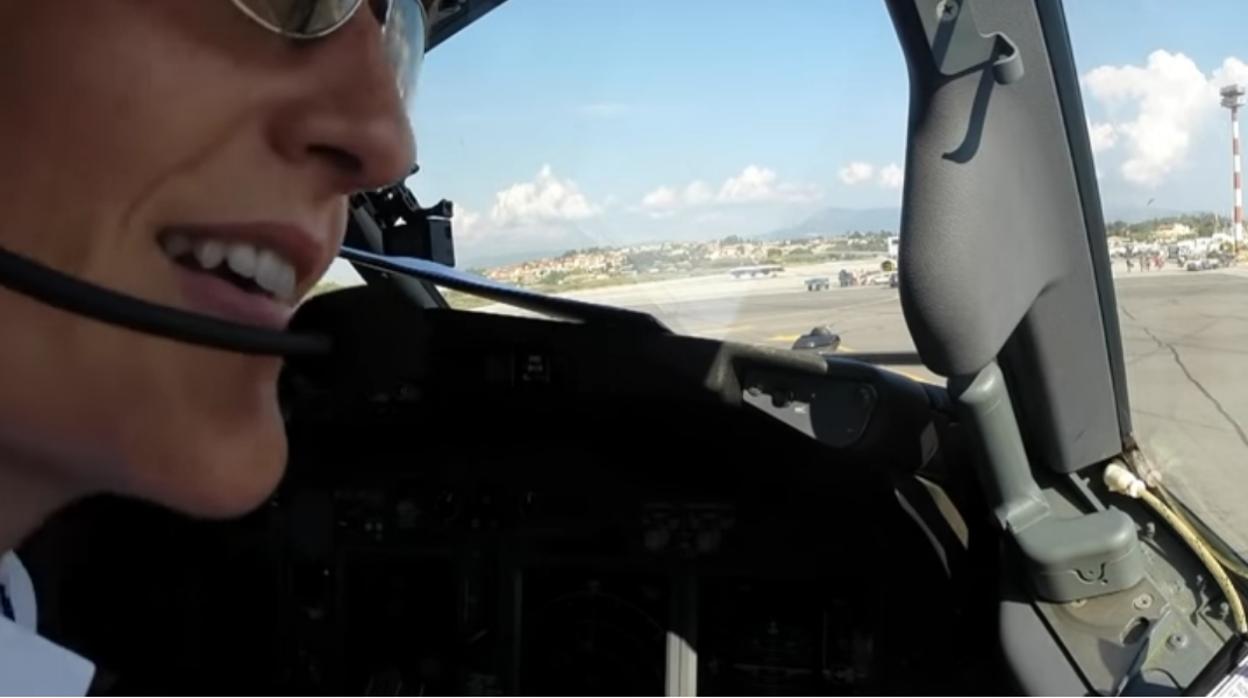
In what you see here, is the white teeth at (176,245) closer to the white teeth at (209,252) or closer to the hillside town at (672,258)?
the white teeth at (209,252)

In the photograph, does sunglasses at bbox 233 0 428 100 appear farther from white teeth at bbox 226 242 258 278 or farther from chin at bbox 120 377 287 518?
chin at bbox 120 377 287 518

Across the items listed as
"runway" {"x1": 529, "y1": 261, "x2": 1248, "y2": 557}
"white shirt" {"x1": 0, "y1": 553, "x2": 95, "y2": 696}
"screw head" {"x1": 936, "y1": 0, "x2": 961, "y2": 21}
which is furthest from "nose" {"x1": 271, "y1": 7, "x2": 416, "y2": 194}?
"runway" {"x1": 529, "y1": 261, "x2": 1248, "y2": 557}

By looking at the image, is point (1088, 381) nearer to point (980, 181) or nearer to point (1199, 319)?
point (1199, 319)

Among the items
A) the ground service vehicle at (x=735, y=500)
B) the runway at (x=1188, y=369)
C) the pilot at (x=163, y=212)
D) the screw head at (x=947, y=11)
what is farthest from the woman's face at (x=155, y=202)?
the runway at (x=1188, y=369)

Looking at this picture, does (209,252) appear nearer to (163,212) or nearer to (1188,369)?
(163,212)

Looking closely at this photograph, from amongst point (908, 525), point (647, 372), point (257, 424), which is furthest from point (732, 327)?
point (257, 424)

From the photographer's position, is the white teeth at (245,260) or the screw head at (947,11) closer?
the white teeth at (245,260)

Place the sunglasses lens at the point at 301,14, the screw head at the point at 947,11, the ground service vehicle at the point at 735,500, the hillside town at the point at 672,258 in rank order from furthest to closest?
the hillside town at the point at 672,258 → the ground service vehicle at the point at 735,500 → the screw head at the point at 947,11 → the sunglasses lens at the point at 301,14
